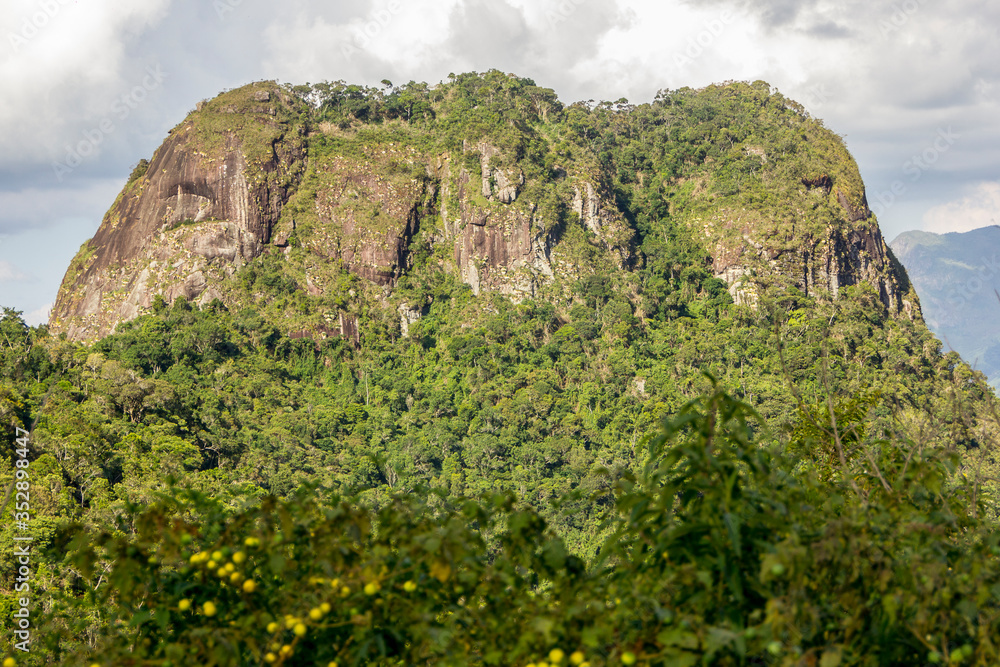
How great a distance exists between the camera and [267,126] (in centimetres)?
5834

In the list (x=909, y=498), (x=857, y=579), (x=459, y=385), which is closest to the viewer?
(x=857, y=579)

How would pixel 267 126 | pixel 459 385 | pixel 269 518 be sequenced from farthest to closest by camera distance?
1. pixel 267 126
2. pixel 459 385
3. pixel 269 518

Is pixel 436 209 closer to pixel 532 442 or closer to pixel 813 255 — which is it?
pixel 532 442

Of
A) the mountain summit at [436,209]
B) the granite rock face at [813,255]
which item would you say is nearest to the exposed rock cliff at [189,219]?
the mountain summit at [436,209]

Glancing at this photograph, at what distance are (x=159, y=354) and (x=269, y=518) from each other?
47.4 m

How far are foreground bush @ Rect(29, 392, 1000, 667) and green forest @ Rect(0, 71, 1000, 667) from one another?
0.5 inches

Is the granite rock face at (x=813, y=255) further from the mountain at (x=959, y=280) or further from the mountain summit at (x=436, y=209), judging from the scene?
the mountain at (x=959, y=280)

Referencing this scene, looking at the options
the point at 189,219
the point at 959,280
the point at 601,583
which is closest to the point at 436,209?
the point at 189,219

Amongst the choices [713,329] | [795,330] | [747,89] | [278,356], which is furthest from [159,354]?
[747,89]

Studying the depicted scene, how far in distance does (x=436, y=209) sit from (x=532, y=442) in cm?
2539

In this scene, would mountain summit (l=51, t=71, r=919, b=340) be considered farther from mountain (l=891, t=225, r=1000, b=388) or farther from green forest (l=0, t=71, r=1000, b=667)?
mountain (l=891, t=225, r=1000, b=388)

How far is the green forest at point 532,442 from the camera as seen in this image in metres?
2.03

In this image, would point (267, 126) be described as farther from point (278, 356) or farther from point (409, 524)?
point (409, 524)

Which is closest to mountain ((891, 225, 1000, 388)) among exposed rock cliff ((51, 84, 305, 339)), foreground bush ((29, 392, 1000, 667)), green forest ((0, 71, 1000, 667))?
green forest ((0, 71, 1000, 667))
